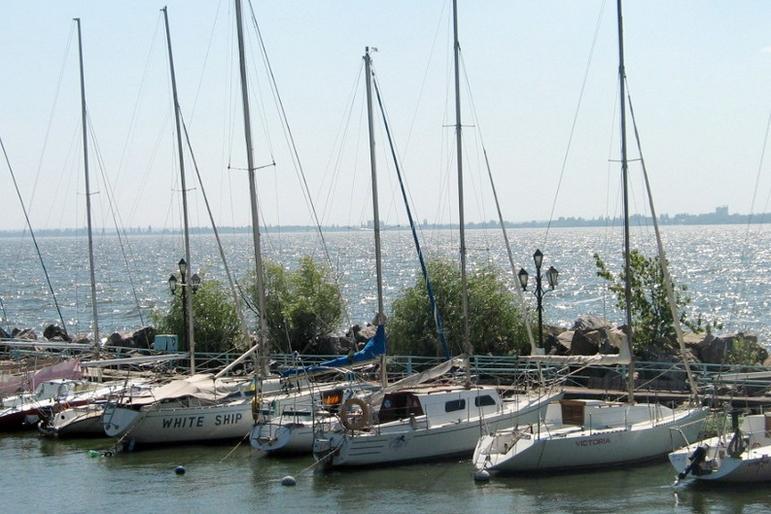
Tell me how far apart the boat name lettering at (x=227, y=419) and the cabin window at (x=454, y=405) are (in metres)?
6.53

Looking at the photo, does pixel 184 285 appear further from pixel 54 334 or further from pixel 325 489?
pixel 54 334

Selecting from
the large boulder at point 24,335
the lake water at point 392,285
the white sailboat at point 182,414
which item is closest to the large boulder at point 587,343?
the lake water at point 392,285

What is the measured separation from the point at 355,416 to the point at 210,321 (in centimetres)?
1783

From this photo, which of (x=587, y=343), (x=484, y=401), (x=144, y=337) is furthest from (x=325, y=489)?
(x=144, y=337)

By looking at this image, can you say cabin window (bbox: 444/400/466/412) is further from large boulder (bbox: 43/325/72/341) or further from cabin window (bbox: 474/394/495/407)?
large boulder (bbox: 43/325/72/341)

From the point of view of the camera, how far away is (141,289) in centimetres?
12862

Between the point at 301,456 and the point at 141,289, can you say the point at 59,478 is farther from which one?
the point at 141,289

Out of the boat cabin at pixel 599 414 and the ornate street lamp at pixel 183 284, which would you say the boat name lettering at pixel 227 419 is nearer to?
the ornate street lamp at pixel 183 284

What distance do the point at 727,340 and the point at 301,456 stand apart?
16338mm

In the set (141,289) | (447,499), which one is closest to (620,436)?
(447,499)

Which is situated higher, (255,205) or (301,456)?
(255,205)

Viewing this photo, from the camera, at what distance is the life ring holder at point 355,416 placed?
99.8 feet

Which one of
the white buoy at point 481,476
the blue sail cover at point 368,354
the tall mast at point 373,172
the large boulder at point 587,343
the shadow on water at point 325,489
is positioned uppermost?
the tall mast at point 373,172

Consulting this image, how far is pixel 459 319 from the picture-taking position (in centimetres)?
4209
